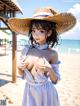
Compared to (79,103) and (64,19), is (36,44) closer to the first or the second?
(64,19)

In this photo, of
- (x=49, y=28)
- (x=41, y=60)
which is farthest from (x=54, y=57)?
(x=49, y=28)

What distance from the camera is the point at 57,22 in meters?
2.63

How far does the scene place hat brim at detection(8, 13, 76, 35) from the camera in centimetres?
249

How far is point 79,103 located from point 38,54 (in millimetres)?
4491

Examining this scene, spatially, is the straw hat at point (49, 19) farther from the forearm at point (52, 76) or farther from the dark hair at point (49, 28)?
the forearm at point (52, 76)

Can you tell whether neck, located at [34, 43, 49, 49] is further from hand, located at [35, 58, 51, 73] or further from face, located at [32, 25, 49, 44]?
hand, located at [35, 58, 51, 73]

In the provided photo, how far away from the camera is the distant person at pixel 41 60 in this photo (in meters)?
2.47

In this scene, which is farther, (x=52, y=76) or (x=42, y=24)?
(x=42, y=24)

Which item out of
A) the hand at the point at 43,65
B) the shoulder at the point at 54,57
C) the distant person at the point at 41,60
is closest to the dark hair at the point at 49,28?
the distant person at the point at 41,60

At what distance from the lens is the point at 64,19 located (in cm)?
257

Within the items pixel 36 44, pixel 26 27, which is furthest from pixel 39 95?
pixel 26 27

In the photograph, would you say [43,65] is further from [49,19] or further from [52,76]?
[49,19]

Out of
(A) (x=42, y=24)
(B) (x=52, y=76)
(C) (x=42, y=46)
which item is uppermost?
(A) (x=42, y=24)

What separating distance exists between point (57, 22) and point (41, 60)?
44 cm
